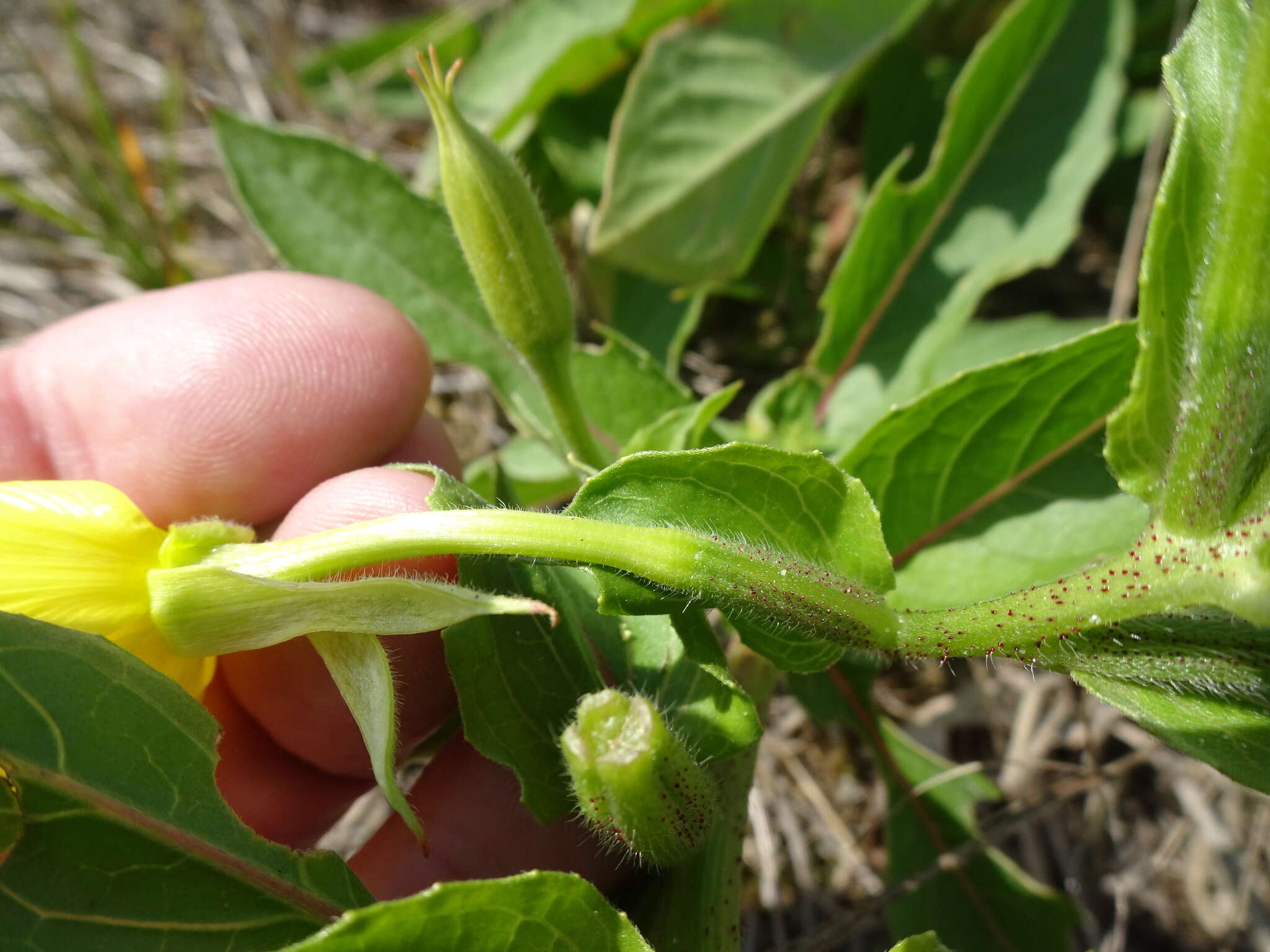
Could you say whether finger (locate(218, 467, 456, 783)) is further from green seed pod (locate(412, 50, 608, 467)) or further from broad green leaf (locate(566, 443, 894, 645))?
broad green leaf (locate(566, 443, 894, 645))

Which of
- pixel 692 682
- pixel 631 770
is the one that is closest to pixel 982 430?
pixel 692 682

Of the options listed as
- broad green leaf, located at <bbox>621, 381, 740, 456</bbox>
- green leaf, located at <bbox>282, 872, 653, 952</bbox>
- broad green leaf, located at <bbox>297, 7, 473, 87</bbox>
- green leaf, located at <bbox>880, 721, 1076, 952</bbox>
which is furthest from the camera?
broad green leaf, located at <bbox>297, 7, 473, 87</bbox>

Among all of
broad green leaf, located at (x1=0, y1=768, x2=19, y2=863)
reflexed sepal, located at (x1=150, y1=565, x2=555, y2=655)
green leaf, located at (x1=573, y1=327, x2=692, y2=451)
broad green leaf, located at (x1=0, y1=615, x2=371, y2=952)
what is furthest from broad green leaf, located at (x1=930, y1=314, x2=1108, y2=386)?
broad green leaf, located at (x1=0, y1=768, x2=19, y2=863)

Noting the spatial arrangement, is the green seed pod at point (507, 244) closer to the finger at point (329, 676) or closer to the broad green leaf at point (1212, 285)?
the finger at point (329, 676)

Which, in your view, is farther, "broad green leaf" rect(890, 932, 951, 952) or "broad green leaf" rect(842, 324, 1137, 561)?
"broad green leaf" rect(842, 324, 1137, 561)

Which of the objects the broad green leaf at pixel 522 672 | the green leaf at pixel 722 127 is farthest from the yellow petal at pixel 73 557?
the green leaf at pixel 722 127

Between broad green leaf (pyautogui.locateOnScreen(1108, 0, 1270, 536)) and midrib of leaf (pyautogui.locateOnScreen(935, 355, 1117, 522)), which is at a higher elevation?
broad green leaf (pyautogui.locateOnScreen(1108, 0, 1270, 536))
